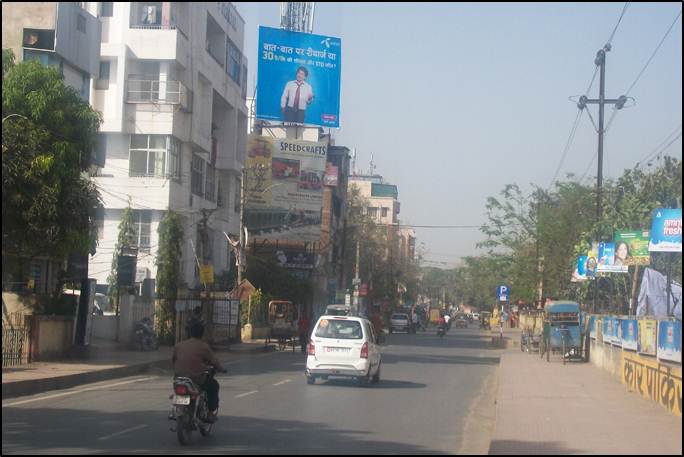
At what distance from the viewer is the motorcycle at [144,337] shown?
3372 centimetres

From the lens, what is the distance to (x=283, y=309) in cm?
5338

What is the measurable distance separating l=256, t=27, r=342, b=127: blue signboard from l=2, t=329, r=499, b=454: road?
1363 centimetres

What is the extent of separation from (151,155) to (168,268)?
8697mm

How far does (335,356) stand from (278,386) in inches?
60.8

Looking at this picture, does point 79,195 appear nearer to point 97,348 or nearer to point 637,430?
point 97,348

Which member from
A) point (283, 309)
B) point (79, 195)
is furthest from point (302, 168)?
point (79, 195)

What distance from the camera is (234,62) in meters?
53.0

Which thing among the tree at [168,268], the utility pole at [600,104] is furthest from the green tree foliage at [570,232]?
the tree at [168,268]

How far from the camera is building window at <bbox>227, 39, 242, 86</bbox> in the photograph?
51.7 m

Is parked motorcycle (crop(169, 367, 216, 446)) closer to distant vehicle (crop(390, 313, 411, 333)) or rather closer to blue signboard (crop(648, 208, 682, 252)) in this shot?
blue signboard (crop(648, 208, 682, 252))

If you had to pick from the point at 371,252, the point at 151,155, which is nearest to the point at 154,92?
the point at 151,155

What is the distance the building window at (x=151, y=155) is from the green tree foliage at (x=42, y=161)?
1661 centimetres

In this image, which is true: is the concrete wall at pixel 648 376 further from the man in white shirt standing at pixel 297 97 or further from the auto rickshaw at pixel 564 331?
the man in white shirt standing at pixel 297 97

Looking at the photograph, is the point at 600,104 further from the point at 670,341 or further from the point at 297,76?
the point at 670,341
